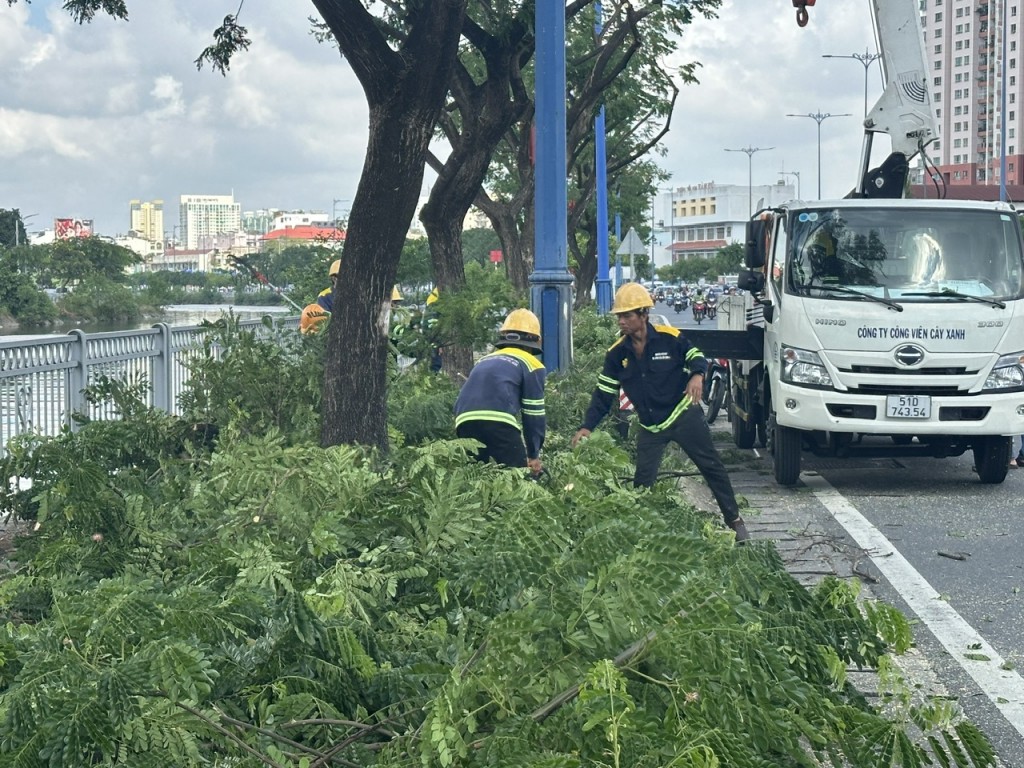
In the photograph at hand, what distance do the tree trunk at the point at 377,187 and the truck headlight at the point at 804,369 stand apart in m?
4.09

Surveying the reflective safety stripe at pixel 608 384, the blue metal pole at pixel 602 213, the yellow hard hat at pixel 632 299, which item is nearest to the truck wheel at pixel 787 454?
the reflective safety stripe at pixel 608 384

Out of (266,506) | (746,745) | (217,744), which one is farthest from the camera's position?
(266,506)

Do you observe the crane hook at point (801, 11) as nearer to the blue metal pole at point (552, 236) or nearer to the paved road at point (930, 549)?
the blue metal pole at point (552, 236)

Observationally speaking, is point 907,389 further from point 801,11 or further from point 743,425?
point 801,11

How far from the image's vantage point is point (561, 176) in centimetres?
1399

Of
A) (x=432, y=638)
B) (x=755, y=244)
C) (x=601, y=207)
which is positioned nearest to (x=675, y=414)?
(x=755, y=244)

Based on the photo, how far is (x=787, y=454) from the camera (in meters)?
12.2

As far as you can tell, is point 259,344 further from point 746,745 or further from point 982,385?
point 746,745

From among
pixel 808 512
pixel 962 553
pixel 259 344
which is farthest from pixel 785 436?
pixel 259 344

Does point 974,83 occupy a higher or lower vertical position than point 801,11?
higher

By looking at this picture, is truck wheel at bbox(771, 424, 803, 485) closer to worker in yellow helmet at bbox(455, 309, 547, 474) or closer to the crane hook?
worker in yellow helmet at bbox(455, 309, 547, 474)

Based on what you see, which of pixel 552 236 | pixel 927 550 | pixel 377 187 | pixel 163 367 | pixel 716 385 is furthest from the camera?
pixel 716 385

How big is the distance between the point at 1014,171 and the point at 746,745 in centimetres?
17174

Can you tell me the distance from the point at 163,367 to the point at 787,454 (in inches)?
222
